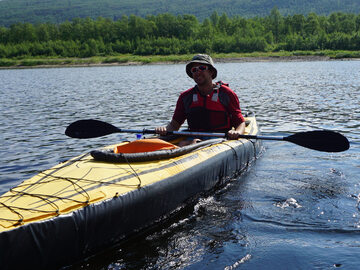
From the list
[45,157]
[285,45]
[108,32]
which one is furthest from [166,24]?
[45,157]

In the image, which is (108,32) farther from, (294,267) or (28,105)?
(294,267)

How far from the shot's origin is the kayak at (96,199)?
3.56 metres

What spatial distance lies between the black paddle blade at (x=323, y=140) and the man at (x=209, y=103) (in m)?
0.96

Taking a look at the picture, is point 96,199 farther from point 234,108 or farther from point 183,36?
point 183,36

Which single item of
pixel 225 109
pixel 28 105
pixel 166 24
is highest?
pixel 166 24

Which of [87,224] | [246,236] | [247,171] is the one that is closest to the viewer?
[87,224]

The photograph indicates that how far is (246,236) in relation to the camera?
476 centimetres

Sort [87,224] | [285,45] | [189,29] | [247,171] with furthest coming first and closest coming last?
1. [189,29]
2. [285,45]
3. [247,171]
4. [87,224]

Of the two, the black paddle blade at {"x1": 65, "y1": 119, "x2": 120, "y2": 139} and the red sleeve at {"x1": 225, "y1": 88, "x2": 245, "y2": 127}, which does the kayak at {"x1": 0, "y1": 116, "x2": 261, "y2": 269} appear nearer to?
the red sleeve at {"x1": 225, "y1": 88, "x2": 245, "y2": 127}

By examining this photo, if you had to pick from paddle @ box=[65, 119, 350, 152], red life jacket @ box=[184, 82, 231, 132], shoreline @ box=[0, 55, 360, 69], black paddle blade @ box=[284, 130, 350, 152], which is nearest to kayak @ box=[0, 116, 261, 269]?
paddle @ box=[65, 119, 350, 152]

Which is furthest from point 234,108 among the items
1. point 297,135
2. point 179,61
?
point 179,61

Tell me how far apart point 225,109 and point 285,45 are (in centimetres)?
7010

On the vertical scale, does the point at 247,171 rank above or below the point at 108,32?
below

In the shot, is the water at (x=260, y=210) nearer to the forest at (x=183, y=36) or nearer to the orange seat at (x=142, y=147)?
the orange seat at (x=142, y=147)
